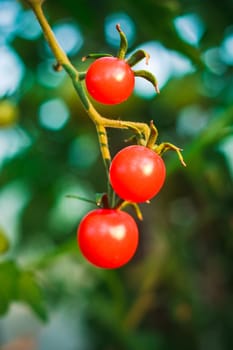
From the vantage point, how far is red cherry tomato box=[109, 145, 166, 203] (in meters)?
0.37

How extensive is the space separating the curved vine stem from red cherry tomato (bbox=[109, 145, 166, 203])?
0.6 inches

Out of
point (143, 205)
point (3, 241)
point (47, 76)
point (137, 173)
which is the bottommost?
point (143, 205)

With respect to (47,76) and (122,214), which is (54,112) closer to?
(47,76)

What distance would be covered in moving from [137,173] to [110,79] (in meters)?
0.07

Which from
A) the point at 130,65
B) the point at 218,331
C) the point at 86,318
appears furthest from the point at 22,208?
the point at 130,65

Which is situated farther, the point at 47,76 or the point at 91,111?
the point at 47,76

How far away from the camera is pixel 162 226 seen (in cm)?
105

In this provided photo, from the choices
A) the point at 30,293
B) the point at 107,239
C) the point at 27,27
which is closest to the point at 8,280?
the point at 30,293

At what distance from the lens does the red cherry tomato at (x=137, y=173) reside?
366 millimetres

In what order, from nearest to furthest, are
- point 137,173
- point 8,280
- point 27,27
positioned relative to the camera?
point 137,173 → point 8,280 → point 27,27

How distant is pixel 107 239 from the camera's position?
415 mm

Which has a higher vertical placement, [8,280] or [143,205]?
[8,280]

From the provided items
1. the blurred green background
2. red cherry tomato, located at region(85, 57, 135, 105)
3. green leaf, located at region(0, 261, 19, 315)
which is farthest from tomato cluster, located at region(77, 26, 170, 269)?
the blurred green background

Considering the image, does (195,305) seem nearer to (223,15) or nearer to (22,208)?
(22,208)
